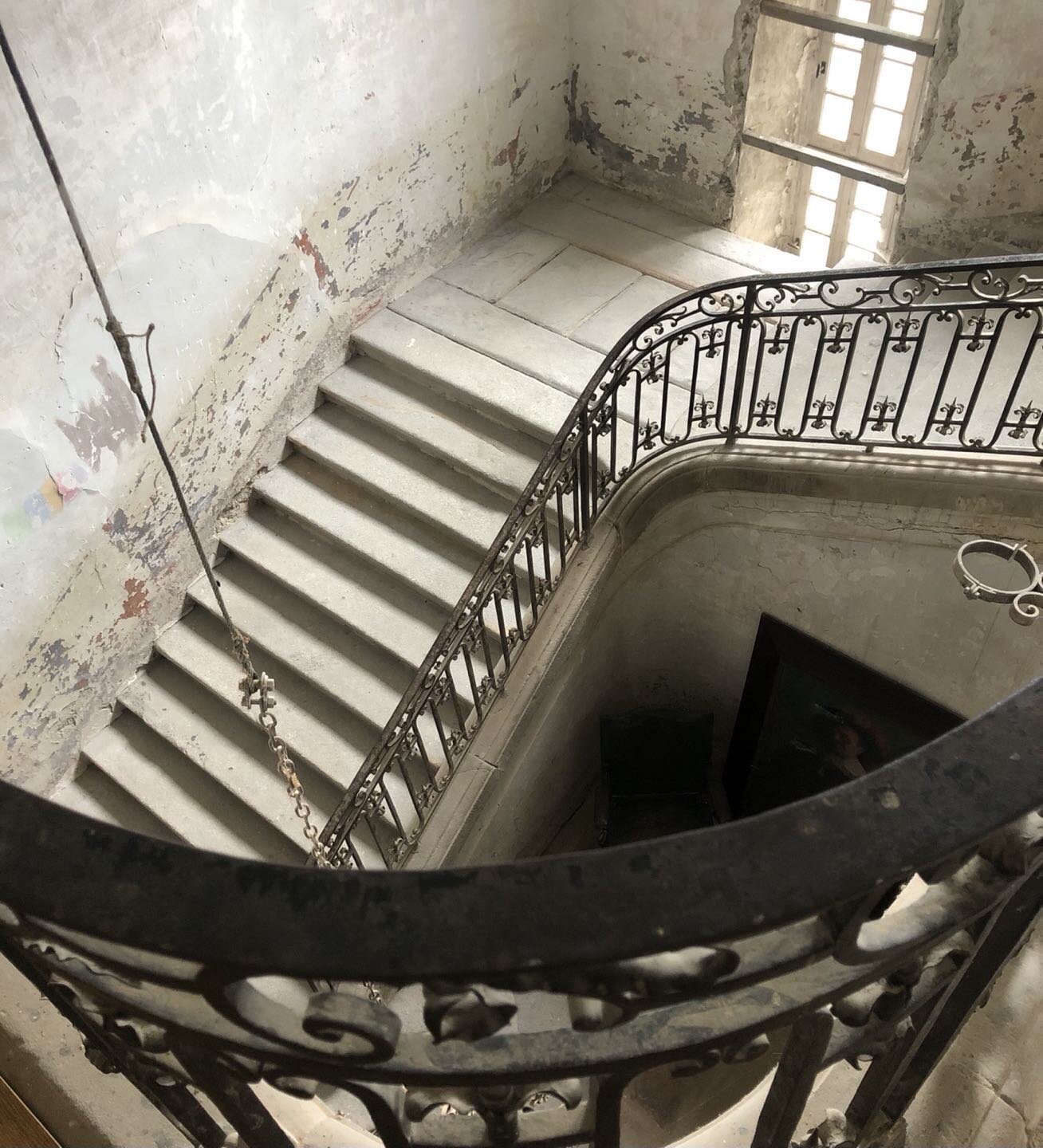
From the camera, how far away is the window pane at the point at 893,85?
26.0 feet

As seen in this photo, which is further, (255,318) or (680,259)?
(680,259)

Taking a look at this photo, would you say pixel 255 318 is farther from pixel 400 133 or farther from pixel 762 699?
pixel 762 699

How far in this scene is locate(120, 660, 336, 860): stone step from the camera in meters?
5.97

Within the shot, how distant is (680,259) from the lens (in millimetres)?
7543

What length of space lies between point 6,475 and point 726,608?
441cm

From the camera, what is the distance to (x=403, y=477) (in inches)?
261

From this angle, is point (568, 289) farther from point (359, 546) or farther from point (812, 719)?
point (812, 719)

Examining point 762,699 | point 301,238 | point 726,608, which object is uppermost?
point 301,238

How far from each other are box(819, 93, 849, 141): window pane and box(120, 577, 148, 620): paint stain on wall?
667 centimetres

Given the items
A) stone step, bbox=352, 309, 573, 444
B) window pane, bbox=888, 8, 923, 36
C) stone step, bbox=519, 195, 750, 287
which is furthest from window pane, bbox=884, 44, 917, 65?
stone step, bbox=352, 309, 573, 444

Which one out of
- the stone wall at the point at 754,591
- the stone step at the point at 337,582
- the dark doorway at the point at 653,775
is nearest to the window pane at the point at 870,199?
the stone wall at the point at 754,591

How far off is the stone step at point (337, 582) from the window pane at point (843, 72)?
5.63 meters

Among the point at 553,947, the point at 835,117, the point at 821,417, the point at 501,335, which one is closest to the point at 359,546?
the point at 501,335

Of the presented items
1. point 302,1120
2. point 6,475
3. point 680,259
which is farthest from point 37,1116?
point 680,259
